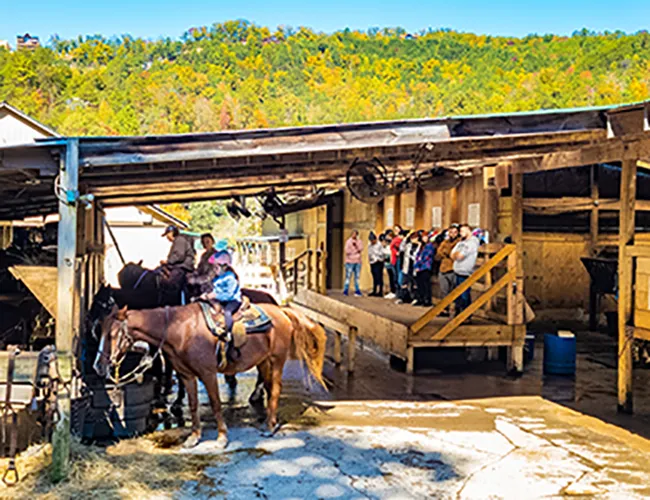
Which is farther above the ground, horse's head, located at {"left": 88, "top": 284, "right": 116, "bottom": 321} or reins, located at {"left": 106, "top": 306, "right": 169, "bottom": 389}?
horse's head, located at {"left": 88, "top": 284, "right": 116, "bottom": 321}

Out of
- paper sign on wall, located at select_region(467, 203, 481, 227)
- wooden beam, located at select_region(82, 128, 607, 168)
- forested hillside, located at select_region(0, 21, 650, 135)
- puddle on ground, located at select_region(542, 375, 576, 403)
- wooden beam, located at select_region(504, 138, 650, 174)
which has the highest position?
forested hillside, located at select_region(0, 21, 650, 135)

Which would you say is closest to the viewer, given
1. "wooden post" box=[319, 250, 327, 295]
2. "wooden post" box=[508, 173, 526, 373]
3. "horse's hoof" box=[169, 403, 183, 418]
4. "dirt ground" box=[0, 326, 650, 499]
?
"dirt ground" box=[0, 326, 650, 499]

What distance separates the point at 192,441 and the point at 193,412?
34cm

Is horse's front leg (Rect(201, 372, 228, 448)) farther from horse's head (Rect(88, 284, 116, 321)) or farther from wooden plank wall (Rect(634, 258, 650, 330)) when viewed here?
wooden plank wall (Rect(634, 258, 650, 330))

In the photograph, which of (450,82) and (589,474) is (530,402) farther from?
(450,82)

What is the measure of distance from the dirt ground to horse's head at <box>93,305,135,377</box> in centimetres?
91

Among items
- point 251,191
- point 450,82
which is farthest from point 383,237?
point 450,82

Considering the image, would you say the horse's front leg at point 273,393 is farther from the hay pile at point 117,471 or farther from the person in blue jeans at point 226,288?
the hay pile at point 117,471

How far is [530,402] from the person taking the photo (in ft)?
32.8

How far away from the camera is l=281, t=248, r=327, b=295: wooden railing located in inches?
669

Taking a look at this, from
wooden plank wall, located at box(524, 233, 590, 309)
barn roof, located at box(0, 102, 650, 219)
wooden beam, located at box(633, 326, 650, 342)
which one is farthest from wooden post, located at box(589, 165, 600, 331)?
wooden beam, located at box(633, 326, 650, 342)

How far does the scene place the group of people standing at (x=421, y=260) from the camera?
12.2m

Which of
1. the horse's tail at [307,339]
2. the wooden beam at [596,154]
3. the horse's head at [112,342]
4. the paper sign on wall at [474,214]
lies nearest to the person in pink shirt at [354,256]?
the paper sign on wall at [474,214]

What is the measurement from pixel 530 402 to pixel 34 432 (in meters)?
6.59
